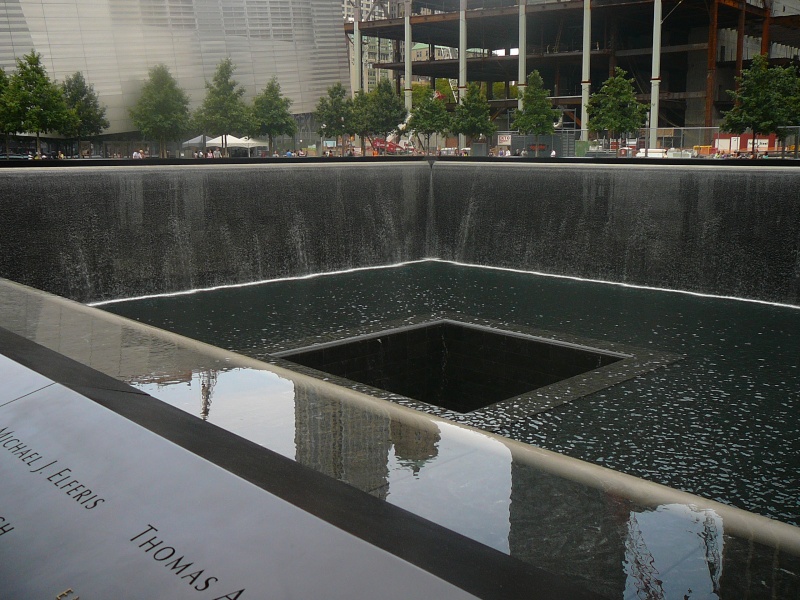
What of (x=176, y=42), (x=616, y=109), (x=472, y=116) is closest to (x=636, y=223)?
(x=616, y=109)

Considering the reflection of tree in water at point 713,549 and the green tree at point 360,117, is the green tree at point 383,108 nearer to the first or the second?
the green tree at point 360,117

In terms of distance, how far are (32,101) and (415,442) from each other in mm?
26544

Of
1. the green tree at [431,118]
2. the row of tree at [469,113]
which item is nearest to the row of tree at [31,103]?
the row of tree at [469,113]

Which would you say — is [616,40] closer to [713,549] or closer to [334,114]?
[334,114]

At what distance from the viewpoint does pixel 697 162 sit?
1623 centimetres

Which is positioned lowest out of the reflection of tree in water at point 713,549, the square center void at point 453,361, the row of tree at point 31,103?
the square center void at point 453,361

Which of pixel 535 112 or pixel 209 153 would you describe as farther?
pixel 209 153

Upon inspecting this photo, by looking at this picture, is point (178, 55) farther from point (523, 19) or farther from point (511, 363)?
point (511, 363)

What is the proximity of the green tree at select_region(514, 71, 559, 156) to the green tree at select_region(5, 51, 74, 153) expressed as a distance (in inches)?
597

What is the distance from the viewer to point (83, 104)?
34000 mm

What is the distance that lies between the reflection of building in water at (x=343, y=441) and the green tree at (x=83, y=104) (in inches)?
1225

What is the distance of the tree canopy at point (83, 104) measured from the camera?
33.4 metres

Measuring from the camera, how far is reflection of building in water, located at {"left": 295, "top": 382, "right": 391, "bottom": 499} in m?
3.30

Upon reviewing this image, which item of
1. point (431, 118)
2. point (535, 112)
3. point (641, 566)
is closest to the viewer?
point (641, 566)
